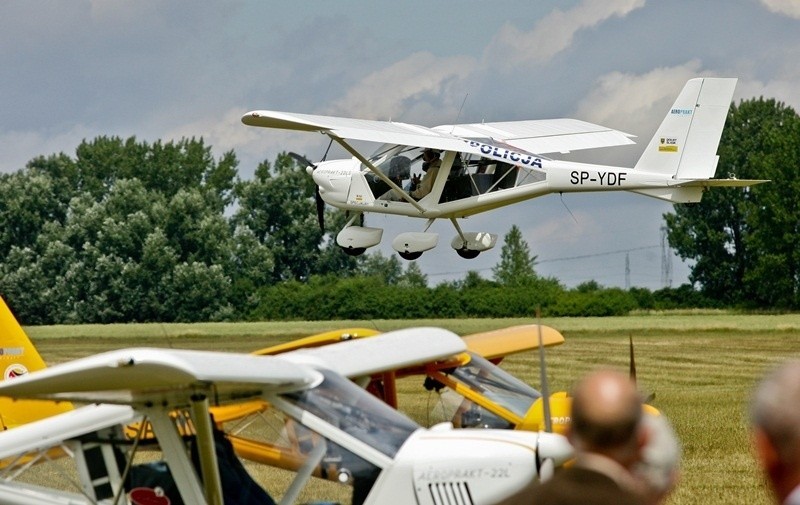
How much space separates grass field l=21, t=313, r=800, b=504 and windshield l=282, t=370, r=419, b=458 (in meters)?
2.97

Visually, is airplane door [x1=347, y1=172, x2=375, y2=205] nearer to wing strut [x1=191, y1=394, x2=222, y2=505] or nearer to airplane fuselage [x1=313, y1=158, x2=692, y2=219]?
airplane fuselage [x1=313, y1=158, x2=692, y2=219]

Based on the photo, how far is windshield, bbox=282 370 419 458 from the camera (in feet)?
20.1

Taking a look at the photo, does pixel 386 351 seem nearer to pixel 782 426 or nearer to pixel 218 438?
pixel 218 438

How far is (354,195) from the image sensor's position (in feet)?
97.1

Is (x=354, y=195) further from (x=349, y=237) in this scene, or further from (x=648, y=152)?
(x=648, y=152)

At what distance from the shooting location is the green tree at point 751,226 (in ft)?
218

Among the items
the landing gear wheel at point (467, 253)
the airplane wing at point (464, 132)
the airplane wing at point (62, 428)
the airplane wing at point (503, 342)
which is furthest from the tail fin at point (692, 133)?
the airplane wing at point (62, 428)

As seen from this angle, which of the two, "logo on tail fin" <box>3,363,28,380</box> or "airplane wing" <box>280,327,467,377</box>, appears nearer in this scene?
"airplane wing" <box>280,327,467,377</box>

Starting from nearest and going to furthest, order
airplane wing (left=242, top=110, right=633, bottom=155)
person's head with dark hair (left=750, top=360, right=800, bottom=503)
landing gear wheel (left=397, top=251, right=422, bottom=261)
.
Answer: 1. person's head with dark hair (left=750, top=360, right=800, bottom=503)
2. landing gear wheel (left=397, top=251, right=422, bottom=261)
3. airplane wing (left=242, top=110, right=633, bottom=155)

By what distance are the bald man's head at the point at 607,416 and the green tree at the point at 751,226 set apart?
61.9 meters

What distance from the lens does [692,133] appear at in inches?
1211

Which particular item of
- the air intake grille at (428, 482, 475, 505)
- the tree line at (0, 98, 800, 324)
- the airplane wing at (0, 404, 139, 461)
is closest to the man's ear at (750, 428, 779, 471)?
the air intake grille at (428, 482, 475, 505)

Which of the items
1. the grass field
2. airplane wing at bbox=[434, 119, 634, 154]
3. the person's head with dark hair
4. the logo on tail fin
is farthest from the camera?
airplane wing at bbox=[434, 119, 634, 154]

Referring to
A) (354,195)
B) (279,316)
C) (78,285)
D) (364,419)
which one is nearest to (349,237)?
(354,195)
